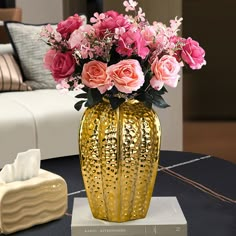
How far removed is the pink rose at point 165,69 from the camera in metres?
1.28

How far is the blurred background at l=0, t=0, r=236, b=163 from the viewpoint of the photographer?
15.1 ft

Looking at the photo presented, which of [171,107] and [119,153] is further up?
[119,153]

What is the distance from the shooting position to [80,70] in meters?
1.32

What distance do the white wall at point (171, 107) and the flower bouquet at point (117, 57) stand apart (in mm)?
2855

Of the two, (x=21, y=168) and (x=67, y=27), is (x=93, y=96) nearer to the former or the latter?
(x=67, y=27)

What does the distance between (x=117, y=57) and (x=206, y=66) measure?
367cm

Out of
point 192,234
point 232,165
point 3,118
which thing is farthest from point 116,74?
point 3,118

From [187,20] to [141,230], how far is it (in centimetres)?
347

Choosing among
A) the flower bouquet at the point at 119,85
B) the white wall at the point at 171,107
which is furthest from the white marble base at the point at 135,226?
the white wall at the point at 171,107

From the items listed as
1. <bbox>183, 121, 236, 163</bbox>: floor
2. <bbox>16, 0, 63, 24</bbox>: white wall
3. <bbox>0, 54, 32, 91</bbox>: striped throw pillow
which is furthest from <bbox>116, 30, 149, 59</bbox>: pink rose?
<bbox>16, 0, 63, 24</bbox>: white wall

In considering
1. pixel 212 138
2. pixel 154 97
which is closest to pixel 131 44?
pixel 154 97

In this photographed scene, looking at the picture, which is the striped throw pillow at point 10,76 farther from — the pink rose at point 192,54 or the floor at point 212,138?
the pink rose at point 192,54

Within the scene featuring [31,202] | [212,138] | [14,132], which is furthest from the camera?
[212,138]

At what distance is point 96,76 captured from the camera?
1.26m
